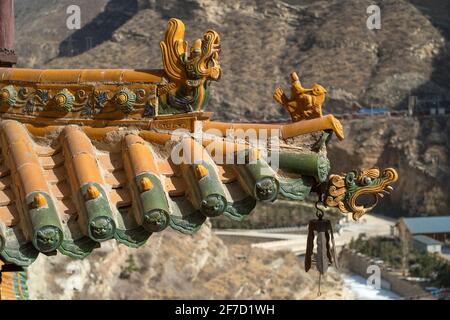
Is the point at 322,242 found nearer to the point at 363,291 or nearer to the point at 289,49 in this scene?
the point at 363,291

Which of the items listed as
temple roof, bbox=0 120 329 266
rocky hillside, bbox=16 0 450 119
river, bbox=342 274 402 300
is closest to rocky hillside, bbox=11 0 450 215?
rocky hillside, bbox=16 0 450 119

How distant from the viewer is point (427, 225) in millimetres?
38844

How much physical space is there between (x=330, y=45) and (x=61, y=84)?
5433 centimetres

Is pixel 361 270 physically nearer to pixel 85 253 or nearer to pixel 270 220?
pixel 270 220

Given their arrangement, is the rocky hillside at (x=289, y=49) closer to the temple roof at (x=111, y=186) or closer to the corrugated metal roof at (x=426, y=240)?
the corrugated metal roof at (x=426, y=240)

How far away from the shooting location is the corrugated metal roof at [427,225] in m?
37.8

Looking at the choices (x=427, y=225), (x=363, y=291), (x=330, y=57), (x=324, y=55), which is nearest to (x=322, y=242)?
(x=363, y=291)

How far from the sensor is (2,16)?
5715 millimetres

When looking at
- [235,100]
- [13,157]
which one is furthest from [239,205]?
[235,100]

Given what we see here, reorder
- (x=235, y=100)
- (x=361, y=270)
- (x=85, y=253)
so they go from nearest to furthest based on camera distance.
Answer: (x=85, y=253) → (x=361, y=270) → (x=235, y=100)

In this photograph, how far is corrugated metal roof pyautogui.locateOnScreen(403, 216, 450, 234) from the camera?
37844 mm

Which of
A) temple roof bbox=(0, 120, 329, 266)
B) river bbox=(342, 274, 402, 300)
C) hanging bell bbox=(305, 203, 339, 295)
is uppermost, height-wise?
temple roof bbox=(0, 120, 329, 266)

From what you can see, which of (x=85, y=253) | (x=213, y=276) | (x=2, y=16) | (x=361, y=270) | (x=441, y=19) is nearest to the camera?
(x=85, y=253)

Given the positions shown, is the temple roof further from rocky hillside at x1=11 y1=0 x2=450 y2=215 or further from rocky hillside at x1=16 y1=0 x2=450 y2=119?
rocky hillside at x1=16 y1=0 x2=450 y2=119
